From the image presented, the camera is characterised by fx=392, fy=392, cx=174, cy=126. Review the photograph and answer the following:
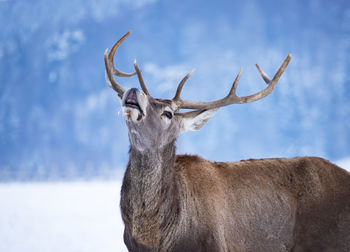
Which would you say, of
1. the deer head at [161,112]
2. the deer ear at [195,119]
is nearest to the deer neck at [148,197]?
the deer head at [161,112]

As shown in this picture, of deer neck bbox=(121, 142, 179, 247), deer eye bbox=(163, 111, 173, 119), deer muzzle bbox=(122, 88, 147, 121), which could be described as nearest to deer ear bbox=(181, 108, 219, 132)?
deer eye bbox=(163, 111, 173, 119)

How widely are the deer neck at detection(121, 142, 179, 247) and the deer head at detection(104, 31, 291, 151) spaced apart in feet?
0.61

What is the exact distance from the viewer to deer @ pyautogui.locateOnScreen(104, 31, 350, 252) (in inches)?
172

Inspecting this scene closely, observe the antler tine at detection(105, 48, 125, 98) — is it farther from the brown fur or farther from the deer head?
the brown fur

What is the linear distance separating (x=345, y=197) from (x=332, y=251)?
0.71m

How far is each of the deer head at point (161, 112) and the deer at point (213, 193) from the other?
0.01 meters

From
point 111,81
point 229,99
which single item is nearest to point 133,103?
point 111,81

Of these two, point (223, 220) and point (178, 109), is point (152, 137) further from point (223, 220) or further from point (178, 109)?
point (223, 220)

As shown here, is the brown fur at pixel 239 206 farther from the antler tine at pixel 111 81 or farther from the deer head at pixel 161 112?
the antler tine at pixel 111 81

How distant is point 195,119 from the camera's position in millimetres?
5062

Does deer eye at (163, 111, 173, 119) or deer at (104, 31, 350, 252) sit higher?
deer eye at (163, 111, 173, 119)

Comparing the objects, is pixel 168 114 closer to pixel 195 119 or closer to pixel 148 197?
pixel 195 119

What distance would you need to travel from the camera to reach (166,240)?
4.35 meters

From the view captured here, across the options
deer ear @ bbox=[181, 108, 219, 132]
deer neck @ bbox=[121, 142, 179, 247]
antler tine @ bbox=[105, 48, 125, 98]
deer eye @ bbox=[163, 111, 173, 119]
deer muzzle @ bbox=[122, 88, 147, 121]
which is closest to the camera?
deer muzzle @ bbox=[122, 88, 147, 121]
